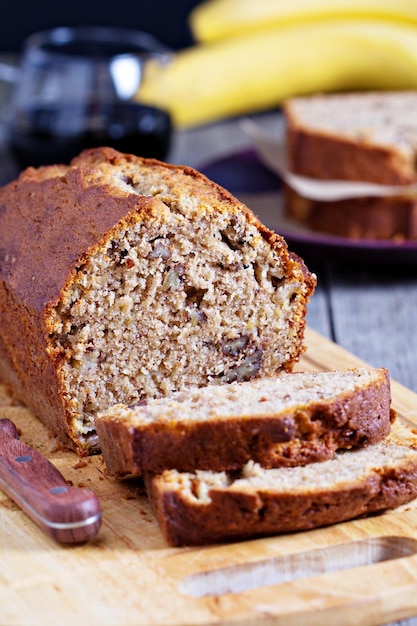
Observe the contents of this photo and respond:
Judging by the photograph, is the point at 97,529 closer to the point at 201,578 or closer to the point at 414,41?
the point at 201,578

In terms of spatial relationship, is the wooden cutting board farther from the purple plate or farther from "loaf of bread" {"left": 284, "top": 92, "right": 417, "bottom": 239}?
"loaf of bread" {"left": 284, "top": 92, "right": 417, "bottom": 239}

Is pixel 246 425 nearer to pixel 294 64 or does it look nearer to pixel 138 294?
pixel 138 294

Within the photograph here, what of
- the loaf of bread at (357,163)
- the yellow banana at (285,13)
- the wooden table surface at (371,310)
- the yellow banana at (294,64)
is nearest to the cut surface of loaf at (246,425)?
the wooden table surface at (371,310)

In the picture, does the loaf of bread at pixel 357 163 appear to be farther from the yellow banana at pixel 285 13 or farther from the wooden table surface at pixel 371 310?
the yellow banana at pixel 285 13

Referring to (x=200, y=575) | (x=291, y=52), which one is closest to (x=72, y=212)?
(x=200, y=575)

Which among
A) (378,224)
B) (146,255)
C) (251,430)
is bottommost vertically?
(378,224)

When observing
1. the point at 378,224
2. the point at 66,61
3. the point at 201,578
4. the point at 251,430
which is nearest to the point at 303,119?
the point at 378,224

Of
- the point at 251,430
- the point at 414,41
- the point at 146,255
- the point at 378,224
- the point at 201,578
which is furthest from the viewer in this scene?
the point at 414,41
